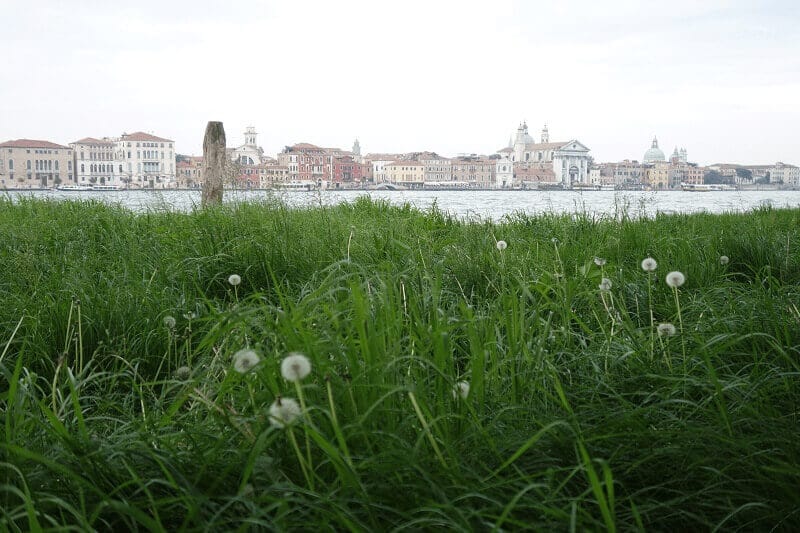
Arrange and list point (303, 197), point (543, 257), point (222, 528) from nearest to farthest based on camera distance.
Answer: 1. point (222, 528)
2. point (543, 257)
3. point (303, 197)

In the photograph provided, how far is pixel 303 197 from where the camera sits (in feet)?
19.0

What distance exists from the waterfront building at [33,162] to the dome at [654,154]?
91711mm

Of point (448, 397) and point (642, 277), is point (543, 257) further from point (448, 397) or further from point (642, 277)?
point (448, 397)

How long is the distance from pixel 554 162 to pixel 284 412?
11458cm

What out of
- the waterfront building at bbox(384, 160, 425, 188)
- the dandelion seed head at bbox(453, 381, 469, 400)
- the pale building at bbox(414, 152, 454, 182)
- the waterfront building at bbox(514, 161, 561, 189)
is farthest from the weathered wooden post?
the pale building at bbox(414, 152, 454, 182)

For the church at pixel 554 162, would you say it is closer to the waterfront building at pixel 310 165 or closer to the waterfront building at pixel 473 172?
the waterfront building at pixel 473 172

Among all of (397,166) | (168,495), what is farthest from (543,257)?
(397,166)

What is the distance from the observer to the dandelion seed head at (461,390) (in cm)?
117

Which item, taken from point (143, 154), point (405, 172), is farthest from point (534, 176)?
point (143, 154)

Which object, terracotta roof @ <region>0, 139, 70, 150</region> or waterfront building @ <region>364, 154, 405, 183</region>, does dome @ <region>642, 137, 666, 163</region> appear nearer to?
waterfront building @ <region>364, 154, 405, 183</region>

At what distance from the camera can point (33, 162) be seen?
232 ft

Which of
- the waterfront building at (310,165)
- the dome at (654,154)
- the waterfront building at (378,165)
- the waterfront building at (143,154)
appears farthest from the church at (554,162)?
the waterfront building at (143,154)

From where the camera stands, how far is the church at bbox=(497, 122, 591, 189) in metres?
102

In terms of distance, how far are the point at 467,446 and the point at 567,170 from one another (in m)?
110
